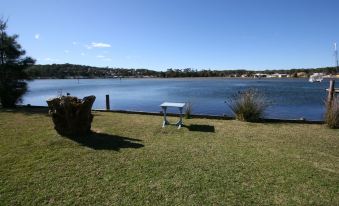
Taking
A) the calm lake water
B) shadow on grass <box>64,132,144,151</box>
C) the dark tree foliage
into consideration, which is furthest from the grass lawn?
the dark tree foliage

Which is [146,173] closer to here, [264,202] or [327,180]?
[264,202]

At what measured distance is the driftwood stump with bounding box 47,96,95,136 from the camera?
7.58 m

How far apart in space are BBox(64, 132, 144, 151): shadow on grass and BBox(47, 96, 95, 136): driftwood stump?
272mm

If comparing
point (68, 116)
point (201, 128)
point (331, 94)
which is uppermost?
point (331, 94)

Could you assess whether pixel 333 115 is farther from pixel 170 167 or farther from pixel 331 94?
pixel 170 167

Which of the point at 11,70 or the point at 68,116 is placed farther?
the point at 11,70

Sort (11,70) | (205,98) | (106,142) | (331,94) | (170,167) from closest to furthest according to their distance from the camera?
(170,167)
(106,142)
(331,94)
(11,70)
(205,98)

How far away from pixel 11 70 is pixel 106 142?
427 inches

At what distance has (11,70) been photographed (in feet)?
50.4

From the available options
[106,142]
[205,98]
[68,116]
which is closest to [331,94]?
[106,142]

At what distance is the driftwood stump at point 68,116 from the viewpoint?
7.58 metres

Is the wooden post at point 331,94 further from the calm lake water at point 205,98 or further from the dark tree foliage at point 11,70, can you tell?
the dark tree foliage at point 11,70

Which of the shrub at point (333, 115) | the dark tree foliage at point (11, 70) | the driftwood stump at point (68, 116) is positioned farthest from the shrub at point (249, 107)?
the dark tree foliage at point (11, 70)

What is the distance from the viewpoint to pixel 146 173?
4.99m
